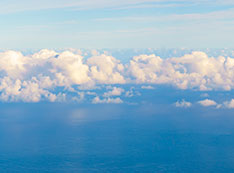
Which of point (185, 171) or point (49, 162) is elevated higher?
point (49, 162)

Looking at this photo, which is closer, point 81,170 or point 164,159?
point 81,170

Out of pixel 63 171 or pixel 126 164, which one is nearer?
pixel 63 171

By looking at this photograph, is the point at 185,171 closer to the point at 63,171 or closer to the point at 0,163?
the point at 63,171

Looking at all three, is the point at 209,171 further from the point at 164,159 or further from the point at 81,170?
the point at 81,170

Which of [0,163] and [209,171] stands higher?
[0,163]

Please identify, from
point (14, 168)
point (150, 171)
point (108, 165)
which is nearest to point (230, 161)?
point (150, 171)

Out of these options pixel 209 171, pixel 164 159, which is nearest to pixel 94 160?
pixel 164 159

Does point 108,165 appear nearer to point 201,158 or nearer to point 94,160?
point 94,160
